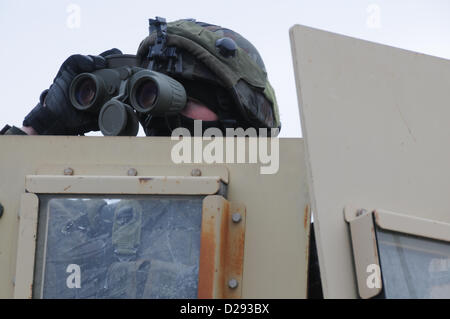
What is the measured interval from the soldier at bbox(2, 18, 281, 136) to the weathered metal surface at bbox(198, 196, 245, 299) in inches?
34.3

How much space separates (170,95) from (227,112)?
0.40m

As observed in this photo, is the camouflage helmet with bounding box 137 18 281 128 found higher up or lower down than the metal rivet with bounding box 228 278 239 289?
higher up

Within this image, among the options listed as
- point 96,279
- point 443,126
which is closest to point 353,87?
point 443,126

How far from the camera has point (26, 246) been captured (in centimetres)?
236

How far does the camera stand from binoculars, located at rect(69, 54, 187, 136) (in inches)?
113

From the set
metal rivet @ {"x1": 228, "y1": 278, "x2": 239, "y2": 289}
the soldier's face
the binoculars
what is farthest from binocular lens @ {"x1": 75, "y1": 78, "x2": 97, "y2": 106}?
metal rivet @ {"x1": 228, "y1": 278, "x2": 239, "y2": 289}

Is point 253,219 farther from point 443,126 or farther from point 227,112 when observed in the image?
point 227,112

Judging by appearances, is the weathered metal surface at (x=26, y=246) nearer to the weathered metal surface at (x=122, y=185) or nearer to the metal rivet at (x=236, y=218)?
the weathered metal surface at (x=122, y=185)

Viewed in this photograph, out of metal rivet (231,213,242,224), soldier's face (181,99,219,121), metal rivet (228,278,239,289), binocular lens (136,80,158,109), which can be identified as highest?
soldier's face (181,99,219,121)

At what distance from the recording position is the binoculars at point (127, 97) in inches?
113

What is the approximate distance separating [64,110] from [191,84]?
0.54 metres

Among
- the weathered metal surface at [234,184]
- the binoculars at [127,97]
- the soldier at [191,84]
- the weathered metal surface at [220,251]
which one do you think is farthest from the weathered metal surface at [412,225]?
the soldier at [191,84]

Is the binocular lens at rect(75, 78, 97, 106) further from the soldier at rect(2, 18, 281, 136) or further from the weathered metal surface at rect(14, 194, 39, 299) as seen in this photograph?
A: the weathered metal surface at rect(14, 194, 39, 299)

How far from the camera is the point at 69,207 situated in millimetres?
2389
